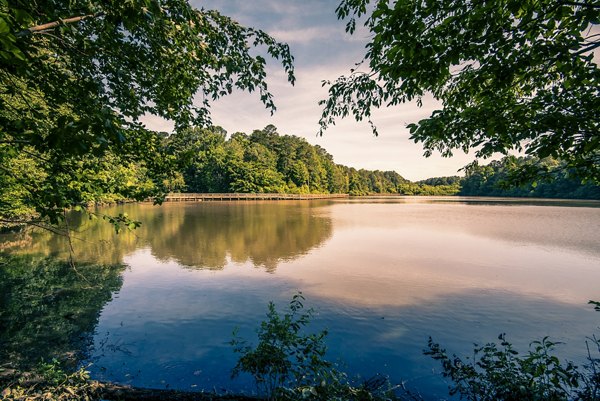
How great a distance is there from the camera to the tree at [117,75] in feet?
10.4

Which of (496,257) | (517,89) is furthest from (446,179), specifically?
(517,89)

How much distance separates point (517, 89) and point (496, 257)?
12.4 m

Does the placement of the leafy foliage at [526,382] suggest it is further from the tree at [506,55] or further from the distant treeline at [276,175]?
the distant treeline at [276,175]

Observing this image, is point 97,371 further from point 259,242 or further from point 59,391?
point 259,242

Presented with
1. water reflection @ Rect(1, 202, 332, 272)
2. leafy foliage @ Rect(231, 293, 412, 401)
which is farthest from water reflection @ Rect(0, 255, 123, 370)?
leafy foliage @ Rect(231, 293, 412, 401)

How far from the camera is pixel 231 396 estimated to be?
14.3ft

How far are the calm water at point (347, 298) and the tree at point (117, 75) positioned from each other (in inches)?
46.1

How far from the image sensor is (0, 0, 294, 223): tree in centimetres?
316

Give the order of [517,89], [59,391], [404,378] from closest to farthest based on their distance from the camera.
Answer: [59,391], [517,89], [404,378]

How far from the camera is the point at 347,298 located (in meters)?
9.09

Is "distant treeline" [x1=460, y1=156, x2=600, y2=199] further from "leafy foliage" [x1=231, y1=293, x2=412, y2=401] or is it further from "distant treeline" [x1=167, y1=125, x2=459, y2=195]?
"distant treeline" [x1=167, y1=125, x2=459, y2=195]

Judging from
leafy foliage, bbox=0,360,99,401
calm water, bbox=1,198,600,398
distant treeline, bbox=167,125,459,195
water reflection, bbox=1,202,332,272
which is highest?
distant treeline, bbox=167,125,459,195

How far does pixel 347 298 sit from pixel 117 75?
8028mm

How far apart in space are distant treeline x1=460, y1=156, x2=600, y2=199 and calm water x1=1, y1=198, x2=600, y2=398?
349 cm
